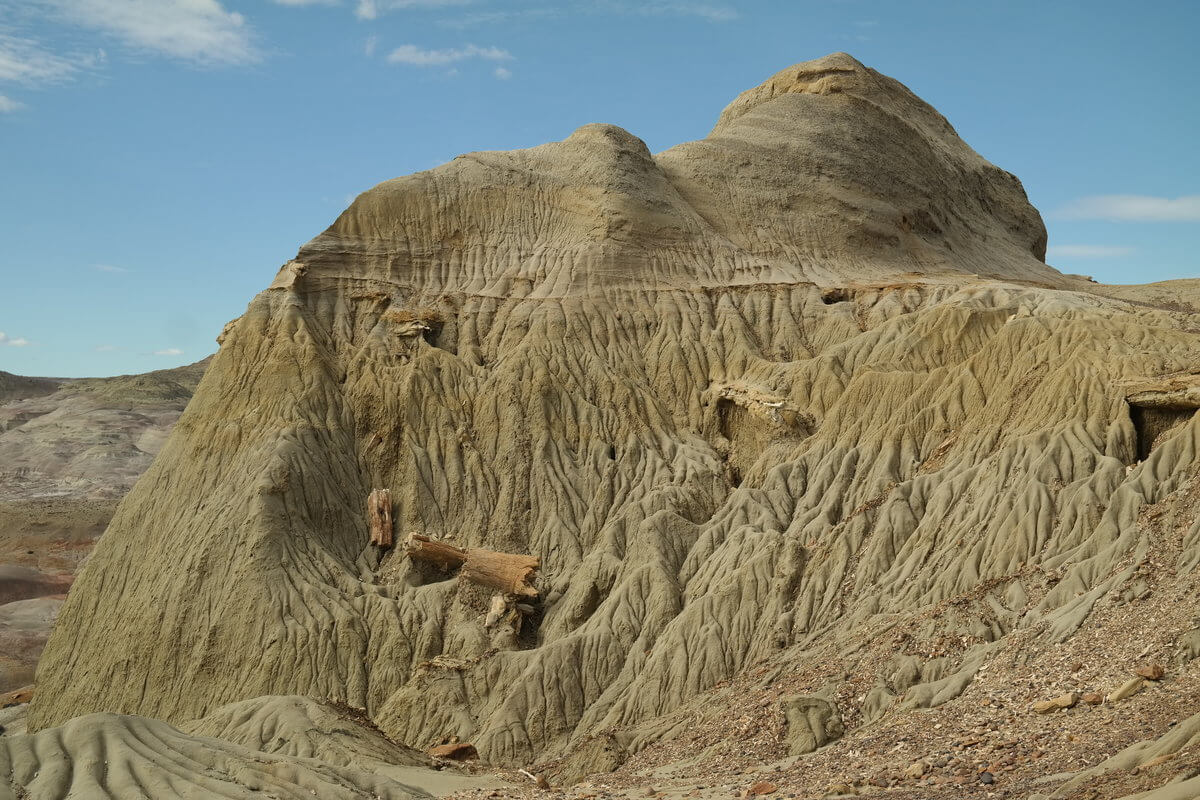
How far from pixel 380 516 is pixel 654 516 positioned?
9310 millimetres

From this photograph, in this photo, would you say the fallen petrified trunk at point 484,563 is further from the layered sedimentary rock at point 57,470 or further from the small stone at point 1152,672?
the layered sedimentary rock at point 57,470

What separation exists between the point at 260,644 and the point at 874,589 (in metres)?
17.9

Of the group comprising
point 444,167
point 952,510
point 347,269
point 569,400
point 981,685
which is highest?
point 444,167

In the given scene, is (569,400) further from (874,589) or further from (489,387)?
(874,589)

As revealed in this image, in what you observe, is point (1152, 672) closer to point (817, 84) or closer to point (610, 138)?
point (610, 138)

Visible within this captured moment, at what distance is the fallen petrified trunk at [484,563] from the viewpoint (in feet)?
133

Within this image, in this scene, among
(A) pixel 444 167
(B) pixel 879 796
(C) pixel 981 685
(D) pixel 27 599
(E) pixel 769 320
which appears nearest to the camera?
(B) pixel 879 796

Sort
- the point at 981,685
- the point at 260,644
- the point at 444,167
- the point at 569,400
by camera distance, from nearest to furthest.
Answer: the point at 981,685 < the point at 260,644 < the point at 569,400 < the point at 444,167

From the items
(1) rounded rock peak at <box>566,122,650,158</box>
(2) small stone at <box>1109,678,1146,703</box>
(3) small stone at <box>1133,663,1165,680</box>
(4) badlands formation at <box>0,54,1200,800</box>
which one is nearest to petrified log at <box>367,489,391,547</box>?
(4) badlands formation at <box>0,54,1200,800</box>

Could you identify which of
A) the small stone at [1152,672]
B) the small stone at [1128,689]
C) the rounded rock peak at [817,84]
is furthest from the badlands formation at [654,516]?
the rounded rock peak at [817,84]

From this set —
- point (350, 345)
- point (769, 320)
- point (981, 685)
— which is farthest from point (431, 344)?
point (981, 685)

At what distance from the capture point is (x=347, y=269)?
51.2 metres

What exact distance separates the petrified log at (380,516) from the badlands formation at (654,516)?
39 centimetres

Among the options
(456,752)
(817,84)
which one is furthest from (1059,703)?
(817,84)
